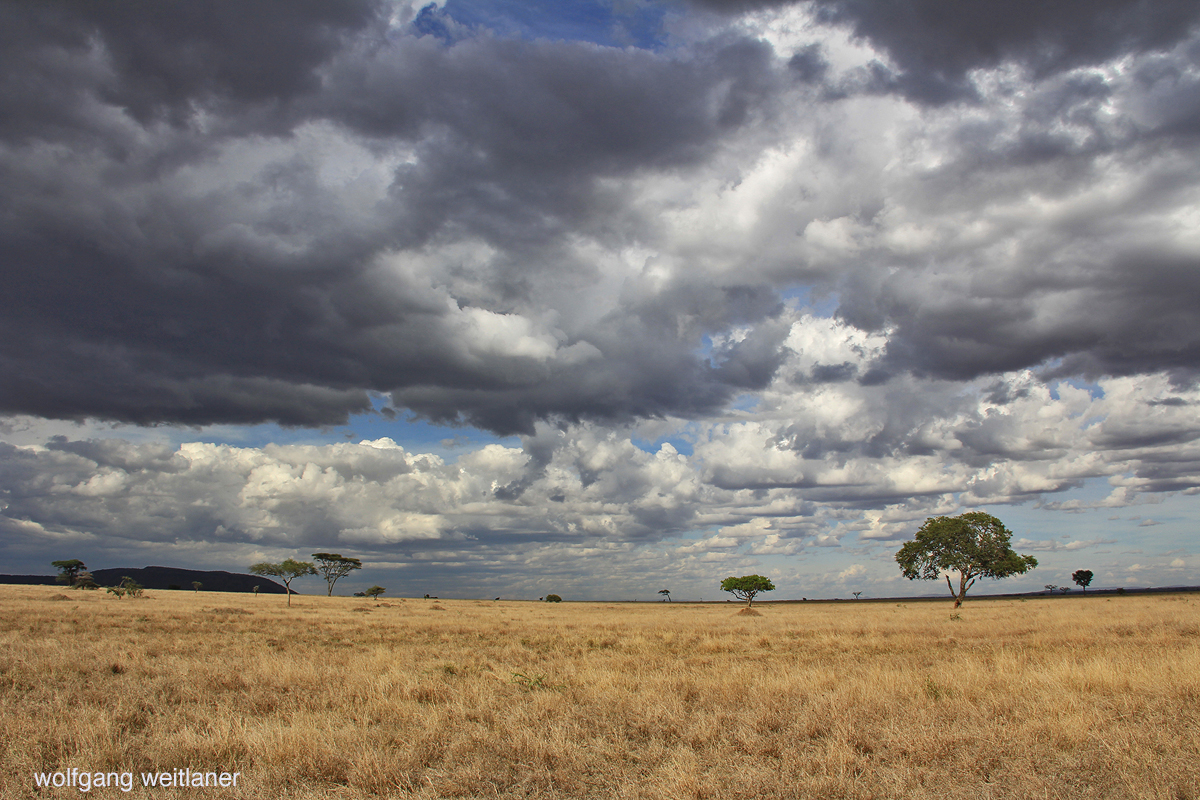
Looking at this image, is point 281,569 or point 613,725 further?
point 281,569

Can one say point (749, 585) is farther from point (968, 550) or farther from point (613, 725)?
point (613, 725)

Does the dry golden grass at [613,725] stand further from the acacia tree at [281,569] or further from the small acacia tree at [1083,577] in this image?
the small acacia tree at [1083,577]

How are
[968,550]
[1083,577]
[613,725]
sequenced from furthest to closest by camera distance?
[1083,577] < [968,550] < [613,725]

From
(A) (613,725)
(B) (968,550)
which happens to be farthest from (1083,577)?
(A) (613,725)

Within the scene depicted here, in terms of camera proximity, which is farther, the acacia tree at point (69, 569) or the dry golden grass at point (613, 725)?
the acacia tree at point (69, 569)

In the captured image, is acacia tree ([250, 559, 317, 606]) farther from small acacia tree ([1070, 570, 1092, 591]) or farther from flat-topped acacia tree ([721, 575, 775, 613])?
small acacia tree ([1070, 570, 1092, 591])

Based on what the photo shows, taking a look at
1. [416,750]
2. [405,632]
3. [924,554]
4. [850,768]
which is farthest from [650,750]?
[924,554]

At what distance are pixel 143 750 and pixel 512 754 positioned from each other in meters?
5.53

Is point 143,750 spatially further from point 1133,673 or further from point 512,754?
point 1133,673

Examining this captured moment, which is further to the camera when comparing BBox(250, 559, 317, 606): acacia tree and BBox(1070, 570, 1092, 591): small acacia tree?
BBox(1070, 570, 1092, 591): small acacia tree

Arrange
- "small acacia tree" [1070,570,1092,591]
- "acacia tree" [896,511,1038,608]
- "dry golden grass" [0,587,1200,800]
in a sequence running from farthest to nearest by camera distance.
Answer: "small acacia tree" [1070,570,1092,591] < "acacia tree" [896,511,1038,608] < "dry golden grass" [0,587,1200,800]

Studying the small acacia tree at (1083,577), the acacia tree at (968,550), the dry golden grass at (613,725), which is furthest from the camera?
the small acacia tree at (1083,577)

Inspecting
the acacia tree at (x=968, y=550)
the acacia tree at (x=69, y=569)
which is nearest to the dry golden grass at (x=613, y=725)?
A: the acacia tree at (x=968, y=550)

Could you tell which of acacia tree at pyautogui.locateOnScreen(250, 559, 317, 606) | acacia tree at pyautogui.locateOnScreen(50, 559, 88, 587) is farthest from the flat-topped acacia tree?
acacia tree at pyautogui.locateOnScreen(50, 559, 88, 587)
